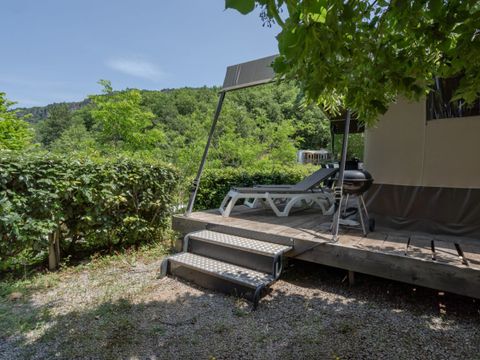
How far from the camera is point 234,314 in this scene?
2.58 meters

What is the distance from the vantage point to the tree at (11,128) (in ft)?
28.1

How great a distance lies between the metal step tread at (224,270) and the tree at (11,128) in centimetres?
784

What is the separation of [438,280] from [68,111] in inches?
1694

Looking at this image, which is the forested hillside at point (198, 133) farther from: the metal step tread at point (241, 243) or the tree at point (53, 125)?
the tree at point (53, 125)

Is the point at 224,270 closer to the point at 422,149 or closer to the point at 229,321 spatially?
the point at 229,321

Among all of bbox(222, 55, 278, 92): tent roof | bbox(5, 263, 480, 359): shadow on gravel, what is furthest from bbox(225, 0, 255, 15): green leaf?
bbox(222, 55, 278, 92): tent roof

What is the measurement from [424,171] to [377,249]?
1.92 m

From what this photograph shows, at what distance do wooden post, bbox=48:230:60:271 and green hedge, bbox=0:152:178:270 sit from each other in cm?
8

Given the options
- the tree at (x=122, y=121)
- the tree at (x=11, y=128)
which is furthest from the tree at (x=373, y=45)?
the tree at (x=122, y=121)

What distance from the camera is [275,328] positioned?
92.8 inches

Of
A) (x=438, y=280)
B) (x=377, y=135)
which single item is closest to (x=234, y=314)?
(x=438, y=280)

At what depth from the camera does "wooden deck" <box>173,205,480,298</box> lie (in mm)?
2460

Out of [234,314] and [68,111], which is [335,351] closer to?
[234,314]

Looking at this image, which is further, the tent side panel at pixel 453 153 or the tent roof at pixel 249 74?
the tent roof at pixel 249 74
